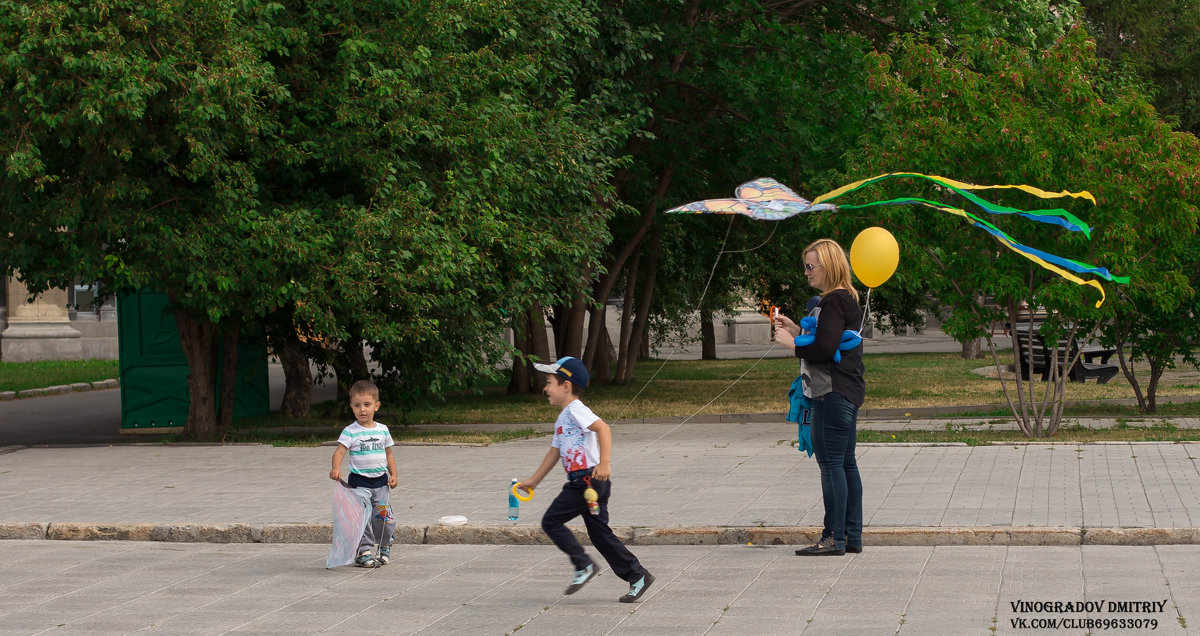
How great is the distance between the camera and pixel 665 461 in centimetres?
1169

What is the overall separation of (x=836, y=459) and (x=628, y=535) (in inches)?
62.9

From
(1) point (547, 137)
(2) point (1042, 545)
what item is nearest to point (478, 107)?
(1) point (547, 137)

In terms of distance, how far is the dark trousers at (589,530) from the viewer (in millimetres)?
6379

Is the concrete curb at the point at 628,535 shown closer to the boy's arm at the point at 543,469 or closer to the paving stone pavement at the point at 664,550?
the paving stone pavement at the point at 664,550

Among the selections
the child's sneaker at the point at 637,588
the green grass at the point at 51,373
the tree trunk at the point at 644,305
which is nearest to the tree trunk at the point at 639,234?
the tree trunk at the point at 644,305

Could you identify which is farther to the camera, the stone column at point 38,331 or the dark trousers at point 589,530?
the stone column at point 38,331

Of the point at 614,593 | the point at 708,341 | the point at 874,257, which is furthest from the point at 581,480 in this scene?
the point at 708,341

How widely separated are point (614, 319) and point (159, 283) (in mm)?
35085

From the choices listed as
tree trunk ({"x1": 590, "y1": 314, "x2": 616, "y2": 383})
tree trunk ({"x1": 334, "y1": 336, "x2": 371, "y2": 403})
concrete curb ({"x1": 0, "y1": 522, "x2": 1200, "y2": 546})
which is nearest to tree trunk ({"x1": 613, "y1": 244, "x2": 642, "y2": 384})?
tree trunk ({"x1": 590, "y1": 314, "x2": 616, "y2": 383})

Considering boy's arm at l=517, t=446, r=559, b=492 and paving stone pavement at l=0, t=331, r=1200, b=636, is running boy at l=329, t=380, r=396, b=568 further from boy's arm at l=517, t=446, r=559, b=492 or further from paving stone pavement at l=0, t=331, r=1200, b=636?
boy's arm at l=517, t=446, r=559, b=492

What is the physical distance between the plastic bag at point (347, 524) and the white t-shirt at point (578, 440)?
1.77 metres

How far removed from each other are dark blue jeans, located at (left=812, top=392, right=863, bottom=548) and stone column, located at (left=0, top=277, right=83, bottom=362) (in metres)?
31.3

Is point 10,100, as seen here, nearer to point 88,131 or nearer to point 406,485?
point 88,131

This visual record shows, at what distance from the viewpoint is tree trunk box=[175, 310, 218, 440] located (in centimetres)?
1525
